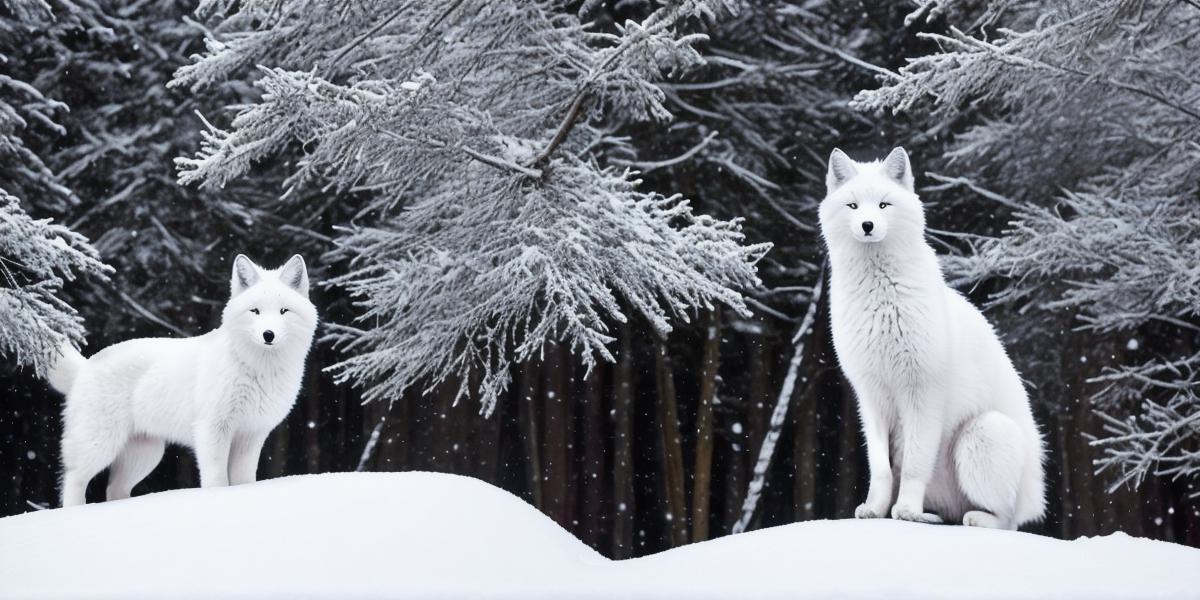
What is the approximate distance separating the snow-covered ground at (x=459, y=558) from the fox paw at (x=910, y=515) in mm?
154

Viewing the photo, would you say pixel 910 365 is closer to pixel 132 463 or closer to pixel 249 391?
pixel 249 391

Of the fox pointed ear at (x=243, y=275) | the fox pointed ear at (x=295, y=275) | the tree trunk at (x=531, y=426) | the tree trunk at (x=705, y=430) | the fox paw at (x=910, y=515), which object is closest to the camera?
the fox paw at (x=910, y=515)

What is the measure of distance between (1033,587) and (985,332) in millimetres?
1378

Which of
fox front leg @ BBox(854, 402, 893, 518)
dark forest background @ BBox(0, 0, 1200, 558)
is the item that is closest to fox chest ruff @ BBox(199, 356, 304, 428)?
fox front leg @ BBox(854, 402, 893, 518)

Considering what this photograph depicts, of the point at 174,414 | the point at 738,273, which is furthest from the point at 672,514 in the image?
the point at 174,414

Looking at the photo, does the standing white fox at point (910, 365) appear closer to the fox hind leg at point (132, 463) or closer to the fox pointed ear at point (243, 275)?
the fox pointed ear at point (243, 275)

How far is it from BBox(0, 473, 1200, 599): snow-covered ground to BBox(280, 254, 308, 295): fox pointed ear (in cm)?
117

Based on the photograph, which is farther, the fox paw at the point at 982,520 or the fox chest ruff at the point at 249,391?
the fox chest ruff at the point at 249,391

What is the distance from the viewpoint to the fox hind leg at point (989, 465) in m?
5.48

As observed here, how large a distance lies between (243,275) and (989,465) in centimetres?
399

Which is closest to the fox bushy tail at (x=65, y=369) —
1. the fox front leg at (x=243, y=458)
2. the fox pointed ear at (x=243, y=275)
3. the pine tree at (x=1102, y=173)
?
the fox front leg at (x=243, y=458)

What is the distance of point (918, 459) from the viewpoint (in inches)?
213

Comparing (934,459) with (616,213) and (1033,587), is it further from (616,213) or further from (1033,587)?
(616,213)

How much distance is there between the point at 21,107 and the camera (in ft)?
36.6
